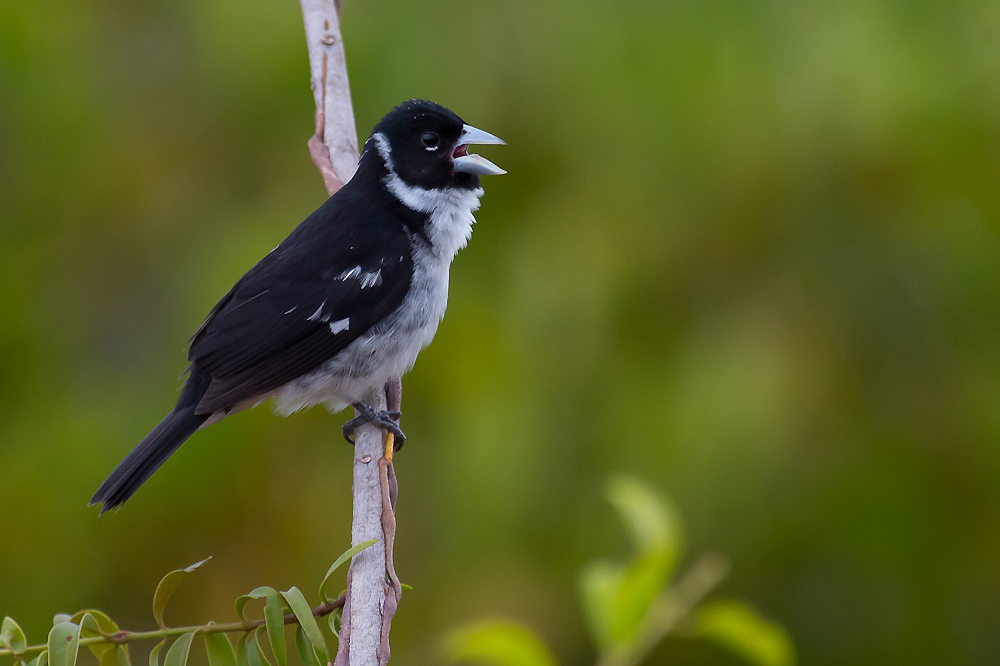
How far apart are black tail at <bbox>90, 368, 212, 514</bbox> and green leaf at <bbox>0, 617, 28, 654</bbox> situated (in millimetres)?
795

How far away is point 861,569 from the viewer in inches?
146

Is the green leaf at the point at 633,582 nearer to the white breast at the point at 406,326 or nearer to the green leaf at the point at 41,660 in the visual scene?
the green leaf at the point at 41,660

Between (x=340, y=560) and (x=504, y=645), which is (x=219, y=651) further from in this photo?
(x=504, y=645)

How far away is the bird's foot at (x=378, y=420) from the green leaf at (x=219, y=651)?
93 cm

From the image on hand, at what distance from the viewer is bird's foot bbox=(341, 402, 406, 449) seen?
235 cm

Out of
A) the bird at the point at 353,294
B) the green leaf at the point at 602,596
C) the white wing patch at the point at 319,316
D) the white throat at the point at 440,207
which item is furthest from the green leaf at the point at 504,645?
the white throat at the point at 440,207

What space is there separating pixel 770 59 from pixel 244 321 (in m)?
2.27

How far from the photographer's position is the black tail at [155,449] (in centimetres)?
221

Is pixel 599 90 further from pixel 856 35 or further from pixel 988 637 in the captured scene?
pixel 988 637

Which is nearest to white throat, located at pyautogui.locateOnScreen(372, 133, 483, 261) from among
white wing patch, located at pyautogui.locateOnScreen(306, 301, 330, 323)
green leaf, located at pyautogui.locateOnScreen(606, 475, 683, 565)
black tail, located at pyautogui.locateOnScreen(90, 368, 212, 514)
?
white wing patch, located at pyautogui.locateOnScreen(306, 301, 330, 323)

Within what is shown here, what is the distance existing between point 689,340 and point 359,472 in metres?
1.93

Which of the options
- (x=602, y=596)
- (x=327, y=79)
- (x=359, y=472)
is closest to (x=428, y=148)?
(x=327, y=79)

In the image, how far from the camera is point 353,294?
8.18 ft

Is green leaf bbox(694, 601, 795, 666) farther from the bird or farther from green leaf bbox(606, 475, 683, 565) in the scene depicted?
the bird
